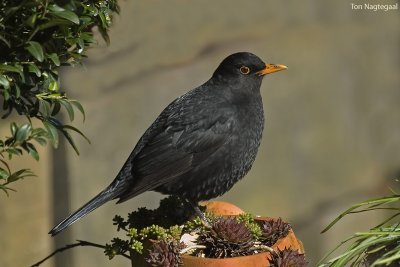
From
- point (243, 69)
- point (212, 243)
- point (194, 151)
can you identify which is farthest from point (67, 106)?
point (243, 69)

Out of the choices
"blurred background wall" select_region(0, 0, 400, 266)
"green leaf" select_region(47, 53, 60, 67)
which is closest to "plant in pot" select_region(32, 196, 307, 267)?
"green leaf" select_region(47, 53, 60, 67)

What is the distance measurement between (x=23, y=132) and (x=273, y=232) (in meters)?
1.12

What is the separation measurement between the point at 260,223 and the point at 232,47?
2420mm

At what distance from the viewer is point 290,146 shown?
620 cm

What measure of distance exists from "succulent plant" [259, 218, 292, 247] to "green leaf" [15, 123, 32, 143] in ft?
3.54

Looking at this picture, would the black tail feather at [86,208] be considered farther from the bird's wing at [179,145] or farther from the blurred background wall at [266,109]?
the blurred background wall at [266,109]

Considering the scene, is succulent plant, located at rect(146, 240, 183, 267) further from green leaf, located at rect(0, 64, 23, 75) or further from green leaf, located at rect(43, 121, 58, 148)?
green leaf, located at rect(0, 64, 23, 75)

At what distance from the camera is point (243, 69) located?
13.5 ft

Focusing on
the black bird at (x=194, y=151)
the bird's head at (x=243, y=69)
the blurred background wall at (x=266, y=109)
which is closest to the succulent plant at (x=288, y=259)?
the black bird at (x=194, y=151)

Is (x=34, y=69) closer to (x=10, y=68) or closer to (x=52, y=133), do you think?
(x=10, y=68)

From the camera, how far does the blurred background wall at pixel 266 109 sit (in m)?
5.04

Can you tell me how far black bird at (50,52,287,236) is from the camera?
3713 mm

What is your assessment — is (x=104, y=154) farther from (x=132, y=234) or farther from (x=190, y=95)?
(x=132, y=234)

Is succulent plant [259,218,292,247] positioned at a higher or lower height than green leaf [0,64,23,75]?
lower
